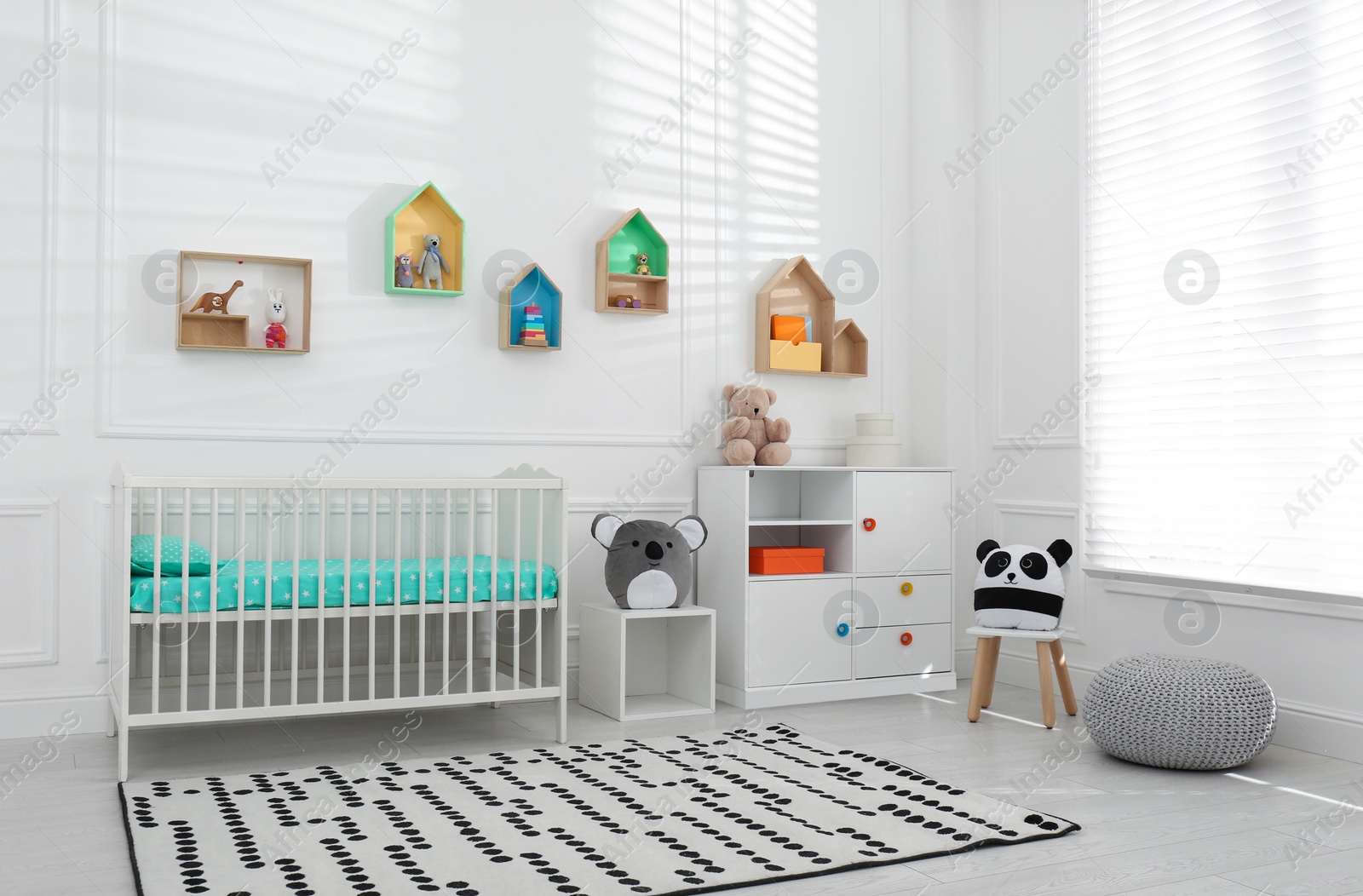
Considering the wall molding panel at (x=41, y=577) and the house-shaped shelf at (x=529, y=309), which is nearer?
the wall molding panel at (x=41, y=577)

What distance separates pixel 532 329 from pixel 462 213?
0.44 metres

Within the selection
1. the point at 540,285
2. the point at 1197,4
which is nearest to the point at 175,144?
the point at 540,285

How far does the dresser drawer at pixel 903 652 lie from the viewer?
3.60 metres

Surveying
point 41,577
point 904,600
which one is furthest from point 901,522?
point 41,577

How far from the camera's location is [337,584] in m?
2.71

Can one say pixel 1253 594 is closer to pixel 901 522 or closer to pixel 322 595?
pixel 901 522

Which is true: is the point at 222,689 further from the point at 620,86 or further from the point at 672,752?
the point at 620,86

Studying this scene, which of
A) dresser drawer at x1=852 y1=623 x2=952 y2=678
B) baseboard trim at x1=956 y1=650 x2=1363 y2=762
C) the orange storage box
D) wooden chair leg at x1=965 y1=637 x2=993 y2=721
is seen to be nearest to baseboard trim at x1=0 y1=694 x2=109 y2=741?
the orange storage box

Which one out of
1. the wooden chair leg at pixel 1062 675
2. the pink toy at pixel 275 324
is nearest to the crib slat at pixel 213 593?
the pink toy at pixel 275 324

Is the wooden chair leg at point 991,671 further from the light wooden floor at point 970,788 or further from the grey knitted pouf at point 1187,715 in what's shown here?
the grey knitted pouf at point 1187,715

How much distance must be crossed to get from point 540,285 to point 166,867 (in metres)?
2.15

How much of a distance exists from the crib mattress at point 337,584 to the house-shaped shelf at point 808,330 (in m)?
1.36

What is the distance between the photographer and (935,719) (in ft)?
10.7

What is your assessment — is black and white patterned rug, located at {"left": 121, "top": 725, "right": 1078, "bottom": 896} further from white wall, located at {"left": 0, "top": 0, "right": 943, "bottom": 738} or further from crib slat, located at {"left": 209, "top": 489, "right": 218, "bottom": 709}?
white wall, located at {"left": 0, "top": 0, "right": 943, "bottom": 738}
